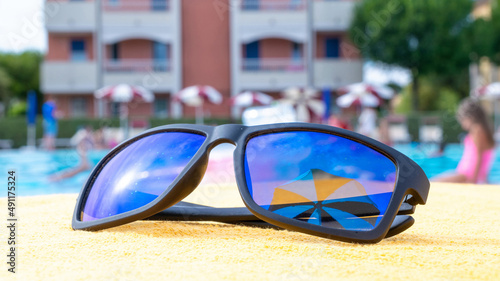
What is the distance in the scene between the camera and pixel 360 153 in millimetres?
1206

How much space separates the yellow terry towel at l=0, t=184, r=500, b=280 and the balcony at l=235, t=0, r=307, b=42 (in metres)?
20.6

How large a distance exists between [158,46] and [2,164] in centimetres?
1239

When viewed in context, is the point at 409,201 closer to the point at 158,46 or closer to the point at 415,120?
the point at 415,120

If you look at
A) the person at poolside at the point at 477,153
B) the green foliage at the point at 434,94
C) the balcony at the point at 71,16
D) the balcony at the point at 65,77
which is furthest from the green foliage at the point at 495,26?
the person at poolside at the point at 477,153

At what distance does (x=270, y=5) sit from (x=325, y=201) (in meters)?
21.9

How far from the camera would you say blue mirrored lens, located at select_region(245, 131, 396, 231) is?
3.78 ft

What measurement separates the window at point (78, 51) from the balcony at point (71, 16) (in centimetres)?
113

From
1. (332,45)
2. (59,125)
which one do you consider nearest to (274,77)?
(332,45)

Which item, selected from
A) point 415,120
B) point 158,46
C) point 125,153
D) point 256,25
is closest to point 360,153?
point 125,153

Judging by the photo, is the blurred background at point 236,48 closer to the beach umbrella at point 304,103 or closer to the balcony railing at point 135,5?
the balcony railing at point 135,5

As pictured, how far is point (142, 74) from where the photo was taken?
2148 centimetres

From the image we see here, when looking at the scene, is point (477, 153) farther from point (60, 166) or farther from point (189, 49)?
point (189, 49)

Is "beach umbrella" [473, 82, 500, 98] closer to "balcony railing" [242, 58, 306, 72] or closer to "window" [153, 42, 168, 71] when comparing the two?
"balcony railing" [242, 58, 306, 72]

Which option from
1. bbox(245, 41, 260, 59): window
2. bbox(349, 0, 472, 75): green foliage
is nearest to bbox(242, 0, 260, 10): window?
bbox(245, 41, 260, 59): window
